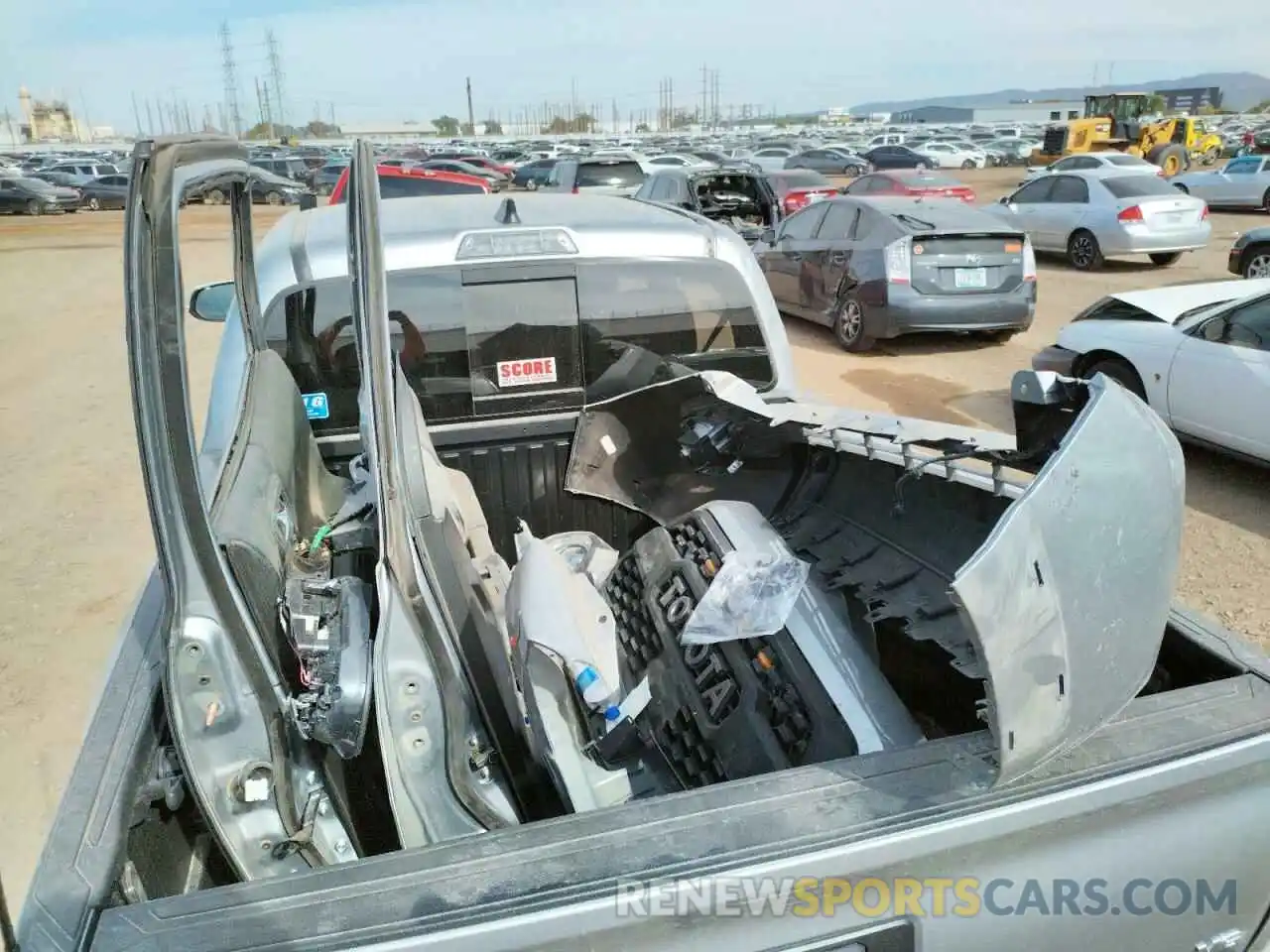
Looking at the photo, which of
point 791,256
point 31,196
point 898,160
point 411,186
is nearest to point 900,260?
point 791,256

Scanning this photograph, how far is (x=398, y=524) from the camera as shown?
186cm

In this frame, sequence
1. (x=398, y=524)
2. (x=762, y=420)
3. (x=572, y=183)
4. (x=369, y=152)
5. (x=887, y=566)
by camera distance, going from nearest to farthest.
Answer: (x=398, y=524) < (x=369, y=152) < (x=887, y=566) < (x=762, y=420) < (x=572, y=183)

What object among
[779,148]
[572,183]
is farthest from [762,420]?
[779,148]

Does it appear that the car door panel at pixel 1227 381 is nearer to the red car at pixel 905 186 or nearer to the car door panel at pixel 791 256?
the car door panel at pixel 791 256

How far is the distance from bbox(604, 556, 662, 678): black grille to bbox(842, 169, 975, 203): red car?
1644 centimetres

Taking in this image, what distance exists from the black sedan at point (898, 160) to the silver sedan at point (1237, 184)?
1557 centimetres

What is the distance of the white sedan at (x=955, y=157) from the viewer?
4228 centimetres

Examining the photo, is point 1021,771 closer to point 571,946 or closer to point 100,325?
point 571,946

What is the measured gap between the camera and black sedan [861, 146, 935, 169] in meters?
37.5

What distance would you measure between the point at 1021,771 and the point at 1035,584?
1.01 feet

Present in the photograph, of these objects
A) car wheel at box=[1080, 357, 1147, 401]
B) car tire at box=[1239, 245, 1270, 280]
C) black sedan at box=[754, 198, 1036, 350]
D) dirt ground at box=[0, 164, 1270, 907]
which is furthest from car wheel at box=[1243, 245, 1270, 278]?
car wheel at box=[1080, 357, 1147, 401]

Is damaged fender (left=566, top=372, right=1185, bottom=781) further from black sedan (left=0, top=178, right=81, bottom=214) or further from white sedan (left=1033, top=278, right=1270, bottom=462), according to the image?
black sedan (left=0, top=178, right=81, bottom=214)

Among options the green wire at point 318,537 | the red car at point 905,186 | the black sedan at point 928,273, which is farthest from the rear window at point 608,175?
the green wire at point 318,537

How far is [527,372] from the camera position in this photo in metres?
3.38
